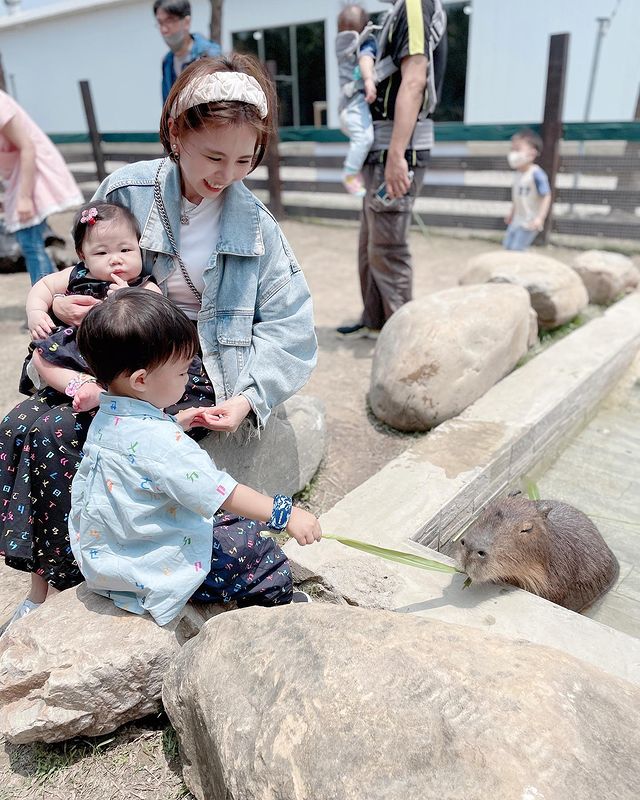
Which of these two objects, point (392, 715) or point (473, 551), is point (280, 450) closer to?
point (473, 551)

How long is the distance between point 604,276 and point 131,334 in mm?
4921

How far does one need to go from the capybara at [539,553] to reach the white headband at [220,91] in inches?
59.1

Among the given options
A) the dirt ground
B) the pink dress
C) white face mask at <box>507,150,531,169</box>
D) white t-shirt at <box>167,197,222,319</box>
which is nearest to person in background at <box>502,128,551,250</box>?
white face mask at <box>507,150,531,169</box>

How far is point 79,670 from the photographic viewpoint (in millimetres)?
1674

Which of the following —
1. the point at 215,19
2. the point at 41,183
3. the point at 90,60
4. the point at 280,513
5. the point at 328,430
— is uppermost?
the point at 215,19

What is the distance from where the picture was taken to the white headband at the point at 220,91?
189cm

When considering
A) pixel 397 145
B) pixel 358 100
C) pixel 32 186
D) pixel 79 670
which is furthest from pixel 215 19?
pixel 79 670

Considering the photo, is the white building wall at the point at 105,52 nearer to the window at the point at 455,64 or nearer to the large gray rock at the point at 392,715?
the window at the point at 455,64

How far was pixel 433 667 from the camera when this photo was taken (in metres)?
1.41

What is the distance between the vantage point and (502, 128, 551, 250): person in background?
22.3ft

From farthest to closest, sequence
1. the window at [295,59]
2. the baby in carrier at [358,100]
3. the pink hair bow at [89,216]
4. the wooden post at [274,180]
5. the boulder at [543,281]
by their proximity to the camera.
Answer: the window at [295,59], the wooden post at [274,180], the boulder at [543,281], the baby in carrier at [358,100], the pink hair bow at [89,216]

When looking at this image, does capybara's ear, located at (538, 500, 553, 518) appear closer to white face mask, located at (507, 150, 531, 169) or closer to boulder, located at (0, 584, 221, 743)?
boulder, located at (0, 584, 221, 743)

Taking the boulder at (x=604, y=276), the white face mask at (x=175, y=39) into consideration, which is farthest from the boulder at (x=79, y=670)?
the boulder at (x=604, y=276)

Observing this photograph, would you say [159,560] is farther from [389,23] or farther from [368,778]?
[389,23]
